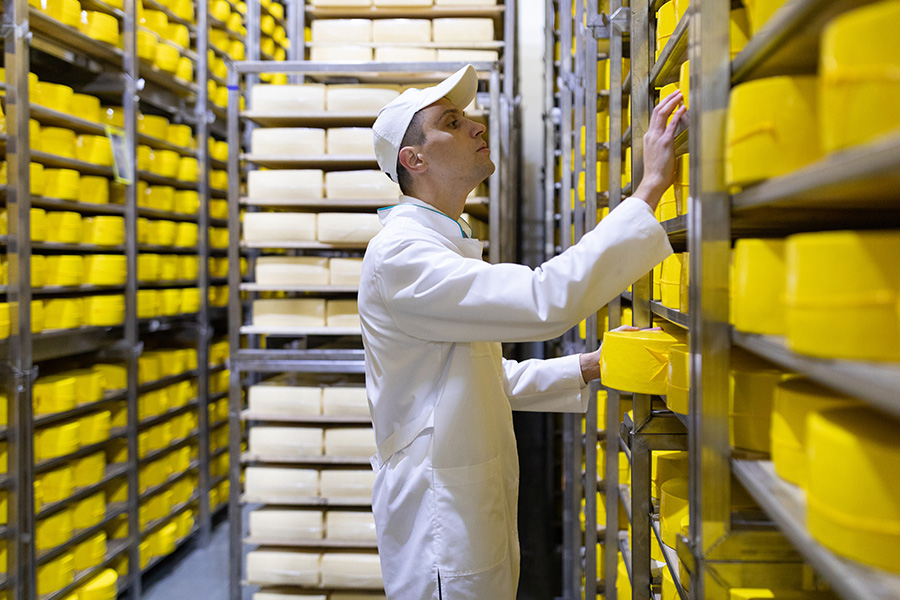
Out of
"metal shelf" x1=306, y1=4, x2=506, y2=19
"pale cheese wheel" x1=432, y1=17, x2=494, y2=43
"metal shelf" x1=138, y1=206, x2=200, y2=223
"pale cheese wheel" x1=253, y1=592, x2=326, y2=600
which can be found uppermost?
"metal shelf" x1=306, y1=4, x2=506, y2=19

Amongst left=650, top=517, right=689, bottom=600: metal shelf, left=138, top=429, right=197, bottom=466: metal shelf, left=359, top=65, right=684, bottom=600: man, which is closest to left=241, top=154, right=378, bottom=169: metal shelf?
left=359, top=65, right=684, bottom=600: man

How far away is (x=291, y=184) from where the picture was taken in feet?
9.24

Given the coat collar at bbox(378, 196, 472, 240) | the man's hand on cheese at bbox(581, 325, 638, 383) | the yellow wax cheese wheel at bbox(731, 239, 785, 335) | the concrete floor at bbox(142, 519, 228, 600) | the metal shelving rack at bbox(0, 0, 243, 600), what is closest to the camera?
the yellow wax cheese wheel at bbox(731, 239, 785, 335)

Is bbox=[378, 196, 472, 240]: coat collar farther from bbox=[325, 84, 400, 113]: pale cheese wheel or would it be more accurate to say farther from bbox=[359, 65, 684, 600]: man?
bbox=[325, 84, 400, 113]: pale cheese wheel

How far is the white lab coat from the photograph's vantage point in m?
1.42

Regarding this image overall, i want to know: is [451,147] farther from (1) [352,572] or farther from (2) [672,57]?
(1) [352,572]

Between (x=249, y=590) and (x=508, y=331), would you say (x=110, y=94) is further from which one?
(x=508, y=331)

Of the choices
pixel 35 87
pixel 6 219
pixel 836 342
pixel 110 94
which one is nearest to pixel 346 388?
pixel 6 219

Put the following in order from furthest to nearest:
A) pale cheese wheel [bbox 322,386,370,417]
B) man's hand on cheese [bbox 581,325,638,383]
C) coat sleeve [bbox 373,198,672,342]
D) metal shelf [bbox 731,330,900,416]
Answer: pale cheese wheel [bbox 322,386,370,417], man's hand on cheese [bbox 581,325,638,383], coat sleeve [bbox 373,198,672,342], metal shelf [bbox 731,330,900,416]

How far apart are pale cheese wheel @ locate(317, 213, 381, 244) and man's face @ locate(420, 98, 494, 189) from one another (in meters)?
1.02

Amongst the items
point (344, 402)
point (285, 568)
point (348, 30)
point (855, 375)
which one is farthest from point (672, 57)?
point (285, 568)

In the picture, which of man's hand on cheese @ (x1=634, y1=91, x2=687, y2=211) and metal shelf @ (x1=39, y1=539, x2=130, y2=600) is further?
metal shelf @ (x1=39, y1=539, x2=130, y2=600)

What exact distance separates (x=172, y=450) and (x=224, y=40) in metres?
2.63

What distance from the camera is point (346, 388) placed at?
2.88 meters
